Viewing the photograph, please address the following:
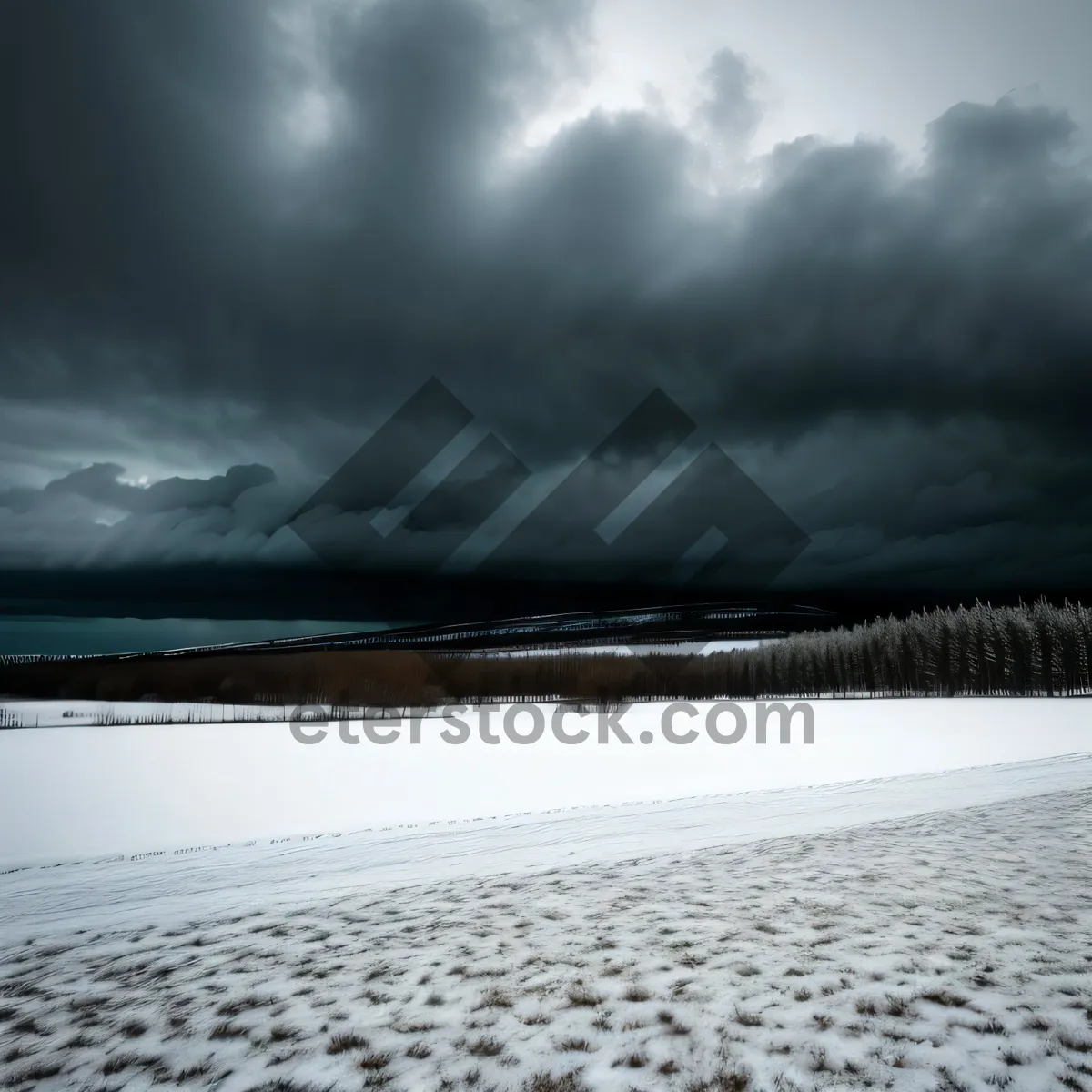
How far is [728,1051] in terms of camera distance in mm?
3434

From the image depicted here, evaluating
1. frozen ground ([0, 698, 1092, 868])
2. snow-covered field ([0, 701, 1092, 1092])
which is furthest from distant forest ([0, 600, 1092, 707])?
snow-covered field ([0, 701, 1092, 1092])

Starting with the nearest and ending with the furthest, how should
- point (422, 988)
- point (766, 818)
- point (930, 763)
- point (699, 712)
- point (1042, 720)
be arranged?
point (422, 988) → point (766, 818) → point (930, 763) → point (1042, 720) → point (699, 712)

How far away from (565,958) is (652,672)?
44.8m

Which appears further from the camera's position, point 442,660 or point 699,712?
point 442,660

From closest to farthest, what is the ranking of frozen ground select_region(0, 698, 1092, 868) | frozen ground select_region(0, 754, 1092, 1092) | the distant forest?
frozen ground select_region(0, 754, 1092, 1092), frozen ground select_region(0, 698, 1092, 868), the distant forest

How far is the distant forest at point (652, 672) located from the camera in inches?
1038

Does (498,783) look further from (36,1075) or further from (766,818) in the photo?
(36,1075)

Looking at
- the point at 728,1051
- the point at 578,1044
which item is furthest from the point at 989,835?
the point at 578,1044

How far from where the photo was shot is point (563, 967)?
4492mm

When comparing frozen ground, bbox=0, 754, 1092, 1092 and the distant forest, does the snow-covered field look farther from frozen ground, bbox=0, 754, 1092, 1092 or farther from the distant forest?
the distant forest

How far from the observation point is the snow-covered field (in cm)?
339

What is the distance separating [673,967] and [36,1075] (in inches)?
151

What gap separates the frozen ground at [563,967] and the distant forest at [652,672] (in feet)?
63.5

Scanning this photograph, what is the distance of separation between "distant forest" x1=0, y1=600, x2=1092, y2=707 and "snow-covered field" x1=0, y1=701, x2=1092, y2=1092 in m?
17.9
